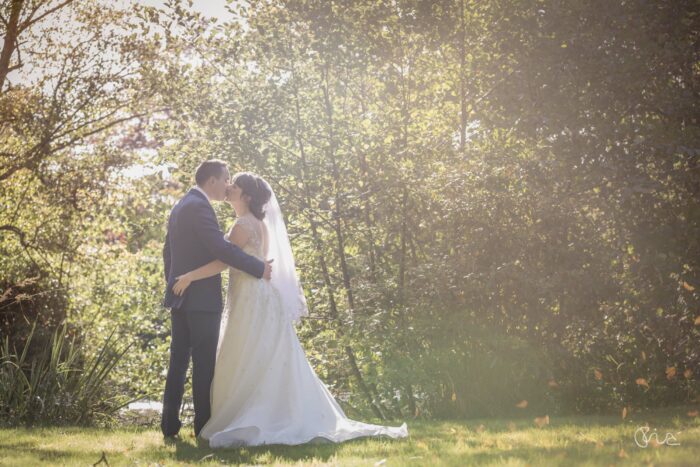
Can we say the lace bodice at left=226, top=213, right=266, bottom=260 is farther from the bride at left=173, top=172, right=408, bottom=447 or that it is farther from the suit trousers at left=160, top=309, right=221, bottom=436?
the suit trousers at left=160, top=309, right=221, bottom=436

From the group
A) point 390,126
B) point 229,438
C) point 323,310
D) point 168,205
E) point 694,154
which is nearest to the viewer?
point 229,438

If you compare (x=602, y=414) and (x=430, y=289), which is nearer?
(x=602, y=414)

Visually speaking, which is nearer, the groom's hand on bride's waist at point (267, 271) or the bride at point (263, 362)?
the bride at point (263, 362)

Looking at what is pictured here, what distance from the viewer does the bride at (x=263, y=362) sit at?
222 inches

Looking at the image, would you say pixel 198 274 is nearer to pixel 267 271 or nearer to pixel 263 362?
pixel 267 271

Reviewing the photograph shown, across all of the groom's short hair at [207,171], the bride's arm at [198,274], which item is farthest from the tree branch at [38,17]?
the bride's arm at [198,274]

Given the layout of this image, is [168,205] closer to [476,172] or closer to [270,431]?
[476,172]

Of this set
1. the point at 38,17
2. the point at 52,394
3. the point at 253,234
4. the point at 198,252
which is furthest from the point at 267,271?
the point at 38,17

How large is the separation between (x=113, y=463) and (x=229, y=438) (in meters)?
0.90

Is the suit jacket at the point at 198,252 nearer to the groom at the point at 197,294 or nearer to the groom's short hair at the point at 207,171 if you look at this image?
the groom at the point at 197,294

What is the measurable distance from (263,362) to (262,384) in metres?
0.18

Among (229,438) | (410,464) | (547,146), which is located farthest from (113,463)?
(547,146)

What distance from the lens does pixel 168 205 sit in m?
10.6

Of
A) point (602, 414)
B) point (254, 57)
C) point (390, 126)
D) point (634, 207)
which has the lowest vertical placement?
point (602, 414)
